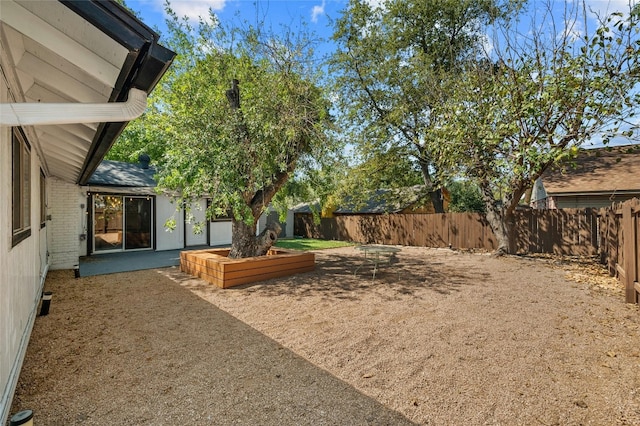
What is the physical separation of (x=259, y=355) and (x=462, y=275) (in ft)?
20.8

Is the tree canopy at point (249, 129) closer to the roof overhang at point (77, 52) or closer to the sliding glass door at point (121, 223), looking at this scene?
the roof overhang at point (77, 52)

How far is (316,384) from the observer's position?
2955 millimetres

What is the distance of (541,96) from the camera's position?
333 inches

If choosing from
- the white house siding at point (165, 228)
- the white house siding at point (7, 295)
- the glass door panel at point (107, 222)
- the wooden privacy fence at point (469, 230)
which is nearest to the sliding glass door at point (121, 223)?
the glass door panel at point (107, 222)

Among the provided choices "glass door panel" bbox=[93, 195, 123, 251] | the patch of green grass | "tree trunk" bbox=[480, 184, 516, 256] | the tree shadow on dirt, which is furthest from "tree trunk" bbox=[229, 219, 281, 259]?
"tree trunk" bbox=[480, 184, 516, 256]

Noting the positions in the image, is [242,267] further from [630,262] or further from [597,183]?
[597,183]

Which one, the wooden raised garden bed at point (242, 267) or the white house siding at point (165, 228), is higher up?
the white house siding at point (165, 228)

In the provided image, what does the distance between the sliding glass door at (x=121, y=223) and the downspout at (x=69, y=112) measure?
432 inches

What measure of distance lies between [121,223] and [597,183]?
19251 millimetres

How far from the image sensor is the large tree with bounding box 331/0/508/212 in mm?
15141

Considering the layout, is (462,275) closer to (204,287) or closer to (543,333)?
(543,333)

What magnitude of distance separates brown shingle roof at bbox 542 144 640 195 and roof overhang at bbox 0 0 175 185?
1474 centimetres

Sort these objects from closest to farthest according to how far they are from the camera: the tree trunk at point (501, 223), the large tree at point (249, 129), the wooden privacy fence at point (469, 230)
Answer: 1. the large tree at point (249, 129)
2. the wooden privacy fence at point (469, 230)
3. the tree trunk at point (501, 223)

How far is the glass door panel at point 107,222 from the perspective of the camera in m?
11.3
